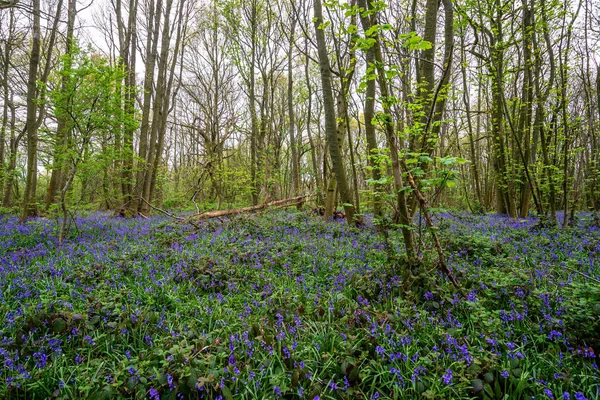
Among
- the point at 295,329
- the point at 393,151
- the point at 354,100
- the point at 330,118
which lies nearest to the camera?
the point at 295,329

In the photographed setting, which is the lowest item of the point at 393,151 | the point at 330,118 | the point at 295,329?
the point at 295,329

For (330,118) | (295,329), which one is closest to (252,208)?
(330,118)

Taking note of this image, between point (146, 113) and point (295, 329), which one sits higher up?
point (146, 113)

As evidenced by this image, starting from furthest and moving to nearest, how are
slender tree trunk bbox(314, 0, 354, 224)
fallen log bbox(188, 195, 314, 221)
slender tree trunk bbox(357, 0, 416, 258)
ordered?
fallen log bbox(188, 195, 314, 221) → slender tree trunk bbox(314, 0, 354, 224) → slender tree trunk bbox(357, 0, 416, 258)

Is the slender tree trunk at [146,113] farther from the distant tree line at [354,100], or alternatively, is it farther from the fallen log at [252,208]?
the fallen log at [252,208]

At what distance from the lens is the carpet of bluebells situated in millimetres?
1923

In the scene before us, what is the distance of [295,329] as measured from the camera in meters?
2.56

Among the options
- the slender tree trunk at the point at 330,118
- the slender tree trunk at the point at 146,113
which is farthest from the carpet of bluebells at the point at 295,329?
the slender tree trunk at the point at 146,113

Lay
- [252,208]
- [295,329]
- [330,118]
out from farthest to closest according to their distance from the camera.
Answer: [252,208]
[330,118]
[295,329]

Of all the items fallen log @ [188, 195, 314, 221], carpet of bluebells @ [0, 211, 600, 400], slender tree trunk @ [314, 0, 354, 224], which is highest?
slender tree trunk @ [314, 0, 354, 224]

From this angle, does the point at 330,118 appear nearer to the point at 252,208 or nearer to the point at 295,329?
the point at 252,208

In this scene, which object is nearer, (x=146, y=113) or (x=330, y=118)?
(x=330, y=118)

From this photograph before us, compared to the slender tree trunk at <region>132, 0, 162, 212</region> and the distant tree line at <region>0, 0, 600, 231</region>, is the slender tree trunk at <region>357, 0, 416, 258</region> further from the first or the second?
the slender tree trunk at <region>132, 0, 162, 212</region>

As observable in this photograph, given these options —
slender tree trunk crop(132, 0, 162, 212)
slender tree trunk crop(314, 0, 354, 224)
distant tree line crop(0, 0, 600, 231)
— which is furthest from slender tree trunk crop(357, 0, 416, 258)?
slender tree trunk crop(132, 0, 162, 212)
